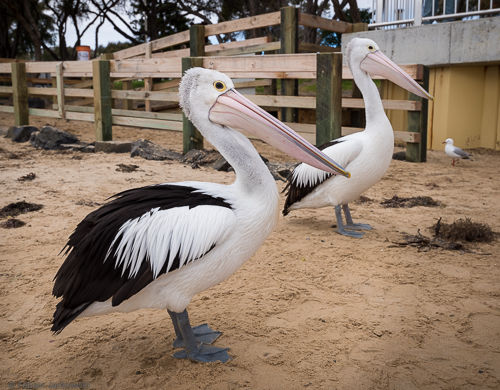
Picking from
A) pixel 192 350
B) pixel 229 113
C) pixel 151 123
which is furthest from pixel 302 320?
pixel 151 123

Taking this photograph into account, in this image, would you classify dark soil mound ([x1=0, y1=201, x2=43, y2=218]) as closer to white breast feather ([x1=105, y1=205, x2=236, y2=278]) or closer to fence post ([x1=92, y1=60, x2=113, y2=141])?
white breast feather ([x1=105, y1=205, x2=236, y2=278])

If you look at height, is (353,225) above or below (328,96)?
below

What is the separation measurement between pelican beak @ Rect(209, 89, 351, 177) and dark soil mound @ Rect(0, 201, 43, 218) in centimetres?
289

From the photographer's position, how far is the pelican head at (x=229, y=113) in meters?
2.27

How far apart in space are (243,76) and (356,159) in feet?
11.7

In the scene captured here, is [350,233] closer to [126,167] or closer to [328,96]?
[328,96]

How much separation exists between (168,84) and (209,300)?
9310 millimetres

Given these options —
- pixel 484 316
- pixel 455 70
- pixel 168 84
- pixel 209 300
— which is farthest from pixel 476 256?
pixel 168 84

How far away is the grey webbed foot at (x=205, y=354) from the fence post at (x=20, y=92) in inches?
390

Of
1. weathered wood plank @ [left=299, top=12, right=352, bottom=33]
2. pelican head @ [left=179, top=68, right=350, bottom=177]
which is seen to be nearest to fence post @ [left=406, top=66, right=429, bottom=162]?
weathered wood plank @ [left=299, top=12, right=352, bottom=33]

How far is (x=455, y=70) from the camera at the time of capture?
28.4 feet

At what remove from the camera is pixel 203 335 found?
2449mm

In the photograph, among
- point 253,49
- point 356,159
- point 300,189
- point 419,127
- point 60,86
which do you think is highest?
point 253,49

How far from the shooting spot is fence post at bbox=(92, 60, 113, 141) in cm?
854
